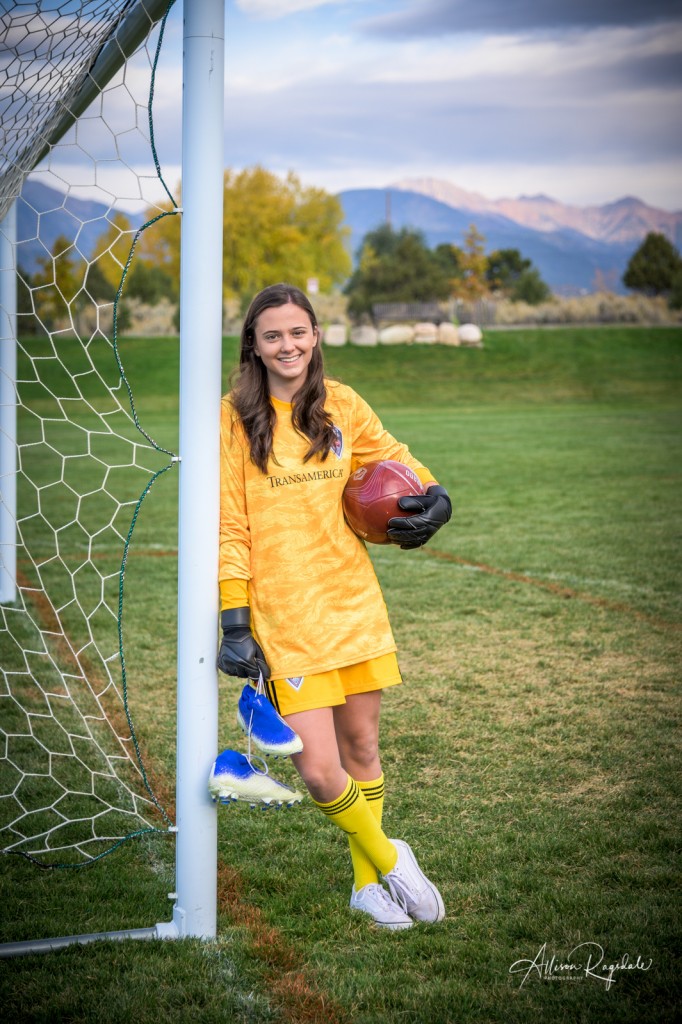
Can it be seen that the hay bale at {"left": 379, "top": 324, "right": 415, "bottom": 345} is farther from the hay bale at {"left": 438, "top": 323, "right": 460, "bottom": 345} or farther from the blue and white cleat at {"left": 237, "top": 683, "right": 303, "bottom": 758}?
the blue and white cleat at {"left": 237, "top": 683, "right": 303, "bottom": 758}

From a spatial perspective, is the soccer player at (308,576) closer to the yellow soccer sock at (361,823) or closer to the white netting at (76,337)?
the yellow soccer sock at (361,823)

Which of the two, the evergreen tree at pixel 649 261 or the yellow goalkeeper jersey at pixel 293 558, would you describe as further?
the evergreen tree at pixel 649 261

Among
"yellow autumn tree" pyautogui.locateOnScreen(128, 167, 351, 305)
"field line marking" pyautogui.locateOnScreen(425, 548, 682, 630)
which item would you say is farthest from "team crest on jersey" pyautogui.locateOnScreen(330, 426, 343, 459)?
"yellow autumn tree" pyautogui.locateOnScreen(128, 167, 351, 305)

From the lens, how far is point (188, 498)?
7.90ft

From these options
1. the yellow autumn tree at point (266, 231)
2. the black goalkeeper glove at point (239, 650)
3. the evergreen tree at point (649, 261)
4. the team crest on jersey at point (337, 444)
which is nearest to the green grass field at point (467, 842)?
the black goalkeeper glove at point (239, 650)

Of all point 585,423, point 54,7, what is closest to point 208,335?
point 54,7

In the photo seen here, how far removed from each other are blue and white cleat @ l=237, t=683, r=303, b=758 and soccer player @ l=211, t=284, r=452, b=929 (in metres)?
0.10

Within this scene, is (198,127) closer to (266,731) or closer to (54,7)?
(54,7)

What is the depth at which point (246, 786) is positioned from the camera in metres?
2.35

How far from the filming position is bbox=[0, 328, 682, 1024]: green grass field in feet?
7.43

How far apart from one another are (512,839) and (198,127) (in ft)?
7.60

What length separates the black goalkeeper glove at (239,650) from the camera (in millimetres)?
2402

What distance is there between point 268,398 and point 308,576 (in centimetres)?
51

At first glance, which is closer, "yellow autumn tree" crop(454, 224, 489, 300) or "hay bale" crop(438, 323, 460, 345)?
"hay bale" crop(438, 323, 460, 345)
